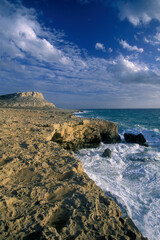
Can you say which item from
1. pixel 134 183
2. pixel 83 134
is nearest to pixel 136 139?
pixel 83 134

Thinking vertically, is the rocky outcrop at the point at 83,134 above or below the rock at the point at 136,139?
above

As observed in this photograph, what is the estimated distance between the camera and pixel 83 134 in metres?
11.1

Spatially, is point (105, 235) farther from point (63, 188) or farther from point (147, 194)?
point (147, 194)

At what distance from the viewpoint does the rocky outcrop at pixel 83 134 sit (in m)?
8.90

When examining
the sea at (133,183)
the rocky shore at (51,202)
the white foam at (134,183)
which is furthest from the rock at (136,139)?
the rocky shore at (51,202)

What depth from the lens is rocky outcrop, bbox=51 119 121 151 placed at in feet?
29.2

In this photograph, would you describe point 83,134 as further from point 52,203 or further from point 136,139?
point 52,203

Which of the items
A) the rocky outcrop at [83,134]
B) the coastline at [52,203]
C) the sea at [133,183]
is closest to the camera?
the coastline at [52,203]

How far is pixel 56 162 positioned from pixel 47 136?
242cm

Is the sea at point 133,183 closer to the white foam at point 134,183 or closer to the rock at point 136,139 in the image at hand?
the white foam at point 134,183

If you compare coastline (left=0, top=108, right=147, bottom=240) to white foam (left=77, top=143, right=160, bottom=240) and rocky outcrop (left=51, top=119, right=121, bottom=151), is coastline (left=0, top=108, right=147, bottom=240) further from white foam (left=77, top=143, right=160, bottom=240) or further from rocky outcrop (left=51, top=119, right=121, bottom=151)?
rocky outcrop (left=51, top=119, right=121, bottom=151)

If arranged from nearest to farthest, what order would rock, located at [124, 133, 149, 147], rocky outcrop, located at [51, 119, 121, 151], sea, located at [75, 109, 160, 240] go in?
1. sea, located at [75, 109, 160, 240]
2. rocky outcrop, located at [51, 119, 121, 151]
3. rock, located at [124, 133, 149, 147]

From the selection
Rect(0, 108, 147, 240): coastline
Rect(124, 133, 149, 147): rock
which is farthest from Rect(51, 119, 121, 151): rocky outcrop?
Rect(0, 108, 147, 240): coastline

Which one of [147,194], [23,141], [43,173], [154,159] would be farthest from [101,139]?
[43,173]
